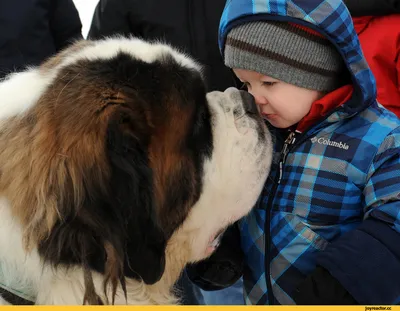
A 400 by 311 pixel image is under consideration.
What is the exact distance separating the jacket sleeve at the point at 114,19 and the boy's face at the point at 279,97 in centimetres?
67

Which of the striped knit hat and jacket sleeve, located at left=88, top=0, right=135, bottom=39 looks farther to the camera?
jacket sleeve, located at left=88, top=0, right=135, bottom=39

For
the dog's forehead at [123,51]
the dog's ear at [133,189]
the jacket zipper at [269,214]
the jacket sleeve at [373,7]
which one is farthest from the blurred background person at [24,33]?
the jacket sleeve at [373,7]

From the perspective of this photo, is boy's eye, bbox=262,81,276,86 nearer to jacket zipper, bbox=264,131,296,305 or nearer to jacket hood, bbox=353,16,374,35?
jacket zipper, bbox=264,131,296,305

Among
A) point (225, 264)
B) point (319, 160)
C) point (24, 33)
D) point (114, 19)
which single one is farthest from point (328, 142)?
point (24, 33)

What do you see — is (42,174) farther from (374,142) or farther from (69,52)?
(374,142)

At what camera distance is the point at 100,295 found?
118cm

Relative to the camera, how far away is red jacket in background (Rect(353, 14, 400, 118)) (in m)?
1.68

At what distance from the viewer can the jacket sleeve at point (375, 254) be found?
3.95 ft

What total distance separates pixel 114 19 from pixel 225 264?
1020 mm

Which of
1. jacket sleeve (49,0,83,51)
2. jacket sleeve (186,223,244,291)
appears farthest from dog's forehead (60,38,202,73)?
jacket sleeve (49,0,83,51)

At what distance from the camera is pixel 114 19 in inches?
75.9

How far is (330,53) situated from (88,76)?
2.14 ft

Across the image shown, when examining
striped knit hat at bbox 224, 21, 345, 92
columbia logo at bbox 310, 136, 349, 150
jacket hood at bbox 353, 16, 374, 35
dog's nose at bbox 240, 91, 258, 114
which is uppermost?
striped knit hat at bbox 224, 21, 345, 92

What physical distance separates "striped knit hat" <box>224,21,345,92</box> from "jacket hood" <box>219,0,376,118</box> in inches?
1.1
